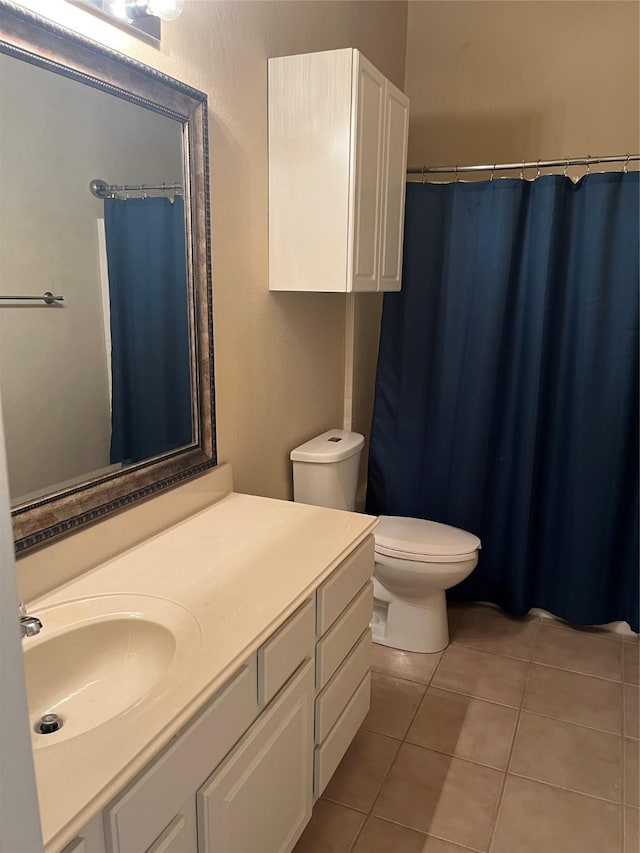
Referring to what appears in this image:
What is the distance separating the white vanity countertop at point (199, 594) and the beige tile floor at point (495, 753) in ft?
2.64

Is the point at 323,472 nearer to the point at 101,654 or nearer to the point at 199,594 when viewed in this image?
the point at 199,594

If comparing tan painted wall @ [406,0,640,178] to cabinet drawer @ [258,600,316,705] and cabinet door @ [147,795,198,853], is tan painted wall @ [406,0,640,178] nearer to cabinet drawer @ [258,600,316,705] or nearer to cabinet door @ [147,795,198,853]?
cabinet drawer @ [258,600,316,705]

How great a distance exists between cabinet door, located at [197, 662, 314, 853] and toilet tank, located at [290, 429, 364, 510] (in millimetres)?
915

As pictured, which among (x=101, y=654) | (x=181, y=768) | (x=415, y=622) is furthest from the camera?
(x=415, y=622)

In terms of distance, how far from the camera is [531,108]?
2.92 metres

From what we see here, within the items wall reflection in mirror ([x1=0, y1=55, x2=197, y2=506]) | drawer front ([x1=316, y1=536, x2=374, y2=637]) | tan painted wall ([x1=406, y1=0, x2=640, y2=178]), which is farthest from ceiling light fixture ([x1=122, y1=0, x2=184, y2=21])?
tan painted wall ([x1=406, y1=0, x2=640, y2=178])

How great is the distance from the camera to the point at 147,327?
5.35 ft

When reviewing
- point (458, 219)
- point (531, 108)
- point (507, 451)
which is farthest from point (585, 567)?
point (531, 108)

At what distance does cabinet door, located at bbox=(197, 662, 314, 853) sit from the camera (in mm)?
1178

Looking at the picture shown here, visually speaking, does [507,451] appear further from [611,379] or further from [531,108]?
[531,108]

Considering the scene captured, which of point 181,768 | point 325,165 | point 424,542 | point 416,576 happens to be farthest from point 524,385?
point 181,768

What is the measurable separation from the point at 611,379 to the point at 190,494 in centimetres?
169

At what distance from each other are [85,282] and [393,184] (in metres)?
1.30

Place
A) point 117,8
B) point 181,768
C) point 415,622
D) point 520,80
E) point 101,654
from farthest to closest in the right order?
point 520,80 < point 415,622 < point 117,8 < point 101,654 < point 181,768
